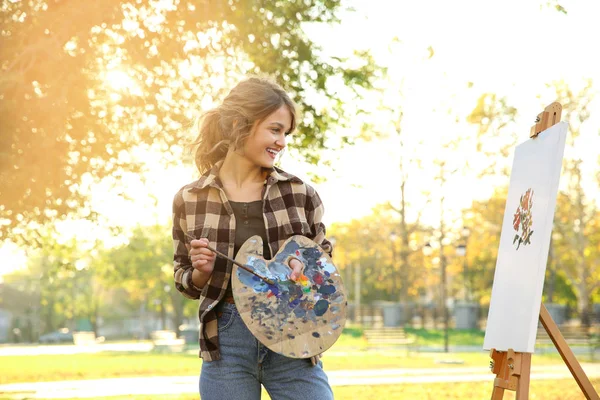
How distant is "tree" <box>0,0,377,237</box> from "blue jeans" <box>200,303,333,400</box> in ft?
23.5

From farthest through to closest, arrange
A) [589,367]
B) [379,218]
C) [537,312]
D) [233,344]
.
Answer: [379,218] → [589,367] → [537,312] → [233,344]

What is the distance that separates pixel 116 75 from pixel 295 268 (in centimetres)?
848

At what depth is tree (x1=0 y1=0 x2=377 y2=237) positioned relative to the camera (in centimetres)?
1039

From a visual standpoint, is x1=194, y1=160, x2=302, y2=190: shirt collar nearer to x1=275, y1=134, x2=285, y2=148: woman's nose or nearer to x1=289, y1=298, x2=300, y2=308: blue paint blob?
x1=275, y1=134, x2=285, y2=148: woman's nose

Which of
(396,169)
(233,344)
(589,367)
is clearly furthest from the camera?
(396,169)

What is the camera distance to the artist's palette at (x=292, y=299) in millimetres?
3034

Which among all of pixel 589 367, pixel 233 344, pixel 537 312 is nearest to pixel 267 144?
pixel 233 344

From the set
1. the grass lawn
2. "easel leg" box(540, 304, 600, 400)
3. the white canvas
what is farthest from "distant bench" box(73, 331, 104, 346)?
"easel leg" box(540, 304, 600, 400)

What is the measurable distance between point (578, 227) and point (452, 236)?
557 cm

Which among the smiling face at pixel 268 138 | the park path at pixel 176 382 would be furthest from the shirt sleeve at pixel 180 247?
the park path at pixel 176 382

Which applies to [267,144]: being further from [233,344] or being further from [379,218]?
[379,218]

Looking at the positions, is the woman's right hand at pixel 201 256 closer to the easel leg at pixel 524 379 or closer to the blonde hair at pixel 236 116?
the blonde hair at pixel 236 116

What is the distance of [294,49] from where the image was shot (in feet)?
37.6

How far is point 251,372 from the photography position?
3.11m
